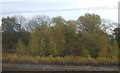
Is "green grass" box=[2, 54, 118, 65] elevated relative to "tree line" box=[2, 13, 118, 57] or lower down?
lower down

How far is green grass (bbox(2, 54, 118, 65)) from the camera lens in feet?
24.6

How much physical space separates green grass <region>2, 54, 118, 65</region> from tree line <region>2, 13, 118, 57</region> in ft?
0.96

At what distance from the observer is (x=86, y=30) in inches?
340

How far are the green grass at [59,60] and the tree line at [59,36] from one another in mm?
291

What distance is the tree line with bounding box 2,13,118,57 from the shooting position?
830 centimetres

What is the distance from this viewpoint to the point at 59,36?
905cm

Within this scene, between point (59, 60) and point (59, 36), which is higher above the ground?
point (59, 36)

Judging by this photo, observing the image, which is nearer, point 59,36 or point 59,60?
point 59,60

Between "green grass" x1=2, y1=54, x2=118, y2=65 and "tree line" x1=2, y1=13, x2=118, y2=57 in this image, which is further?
"tree line" x1=2, y1=13, x2=118, y2=57

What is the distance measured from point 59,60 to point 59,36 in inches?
53.8

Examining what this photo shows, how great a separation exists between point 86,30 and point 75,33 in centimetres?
41

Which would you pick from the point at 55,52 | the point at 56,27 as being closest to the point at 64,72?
the point at 55,52

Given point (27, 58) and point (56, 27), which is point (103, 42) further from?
point (27, 58)

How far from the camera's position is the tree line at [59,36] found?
8.30 meters
